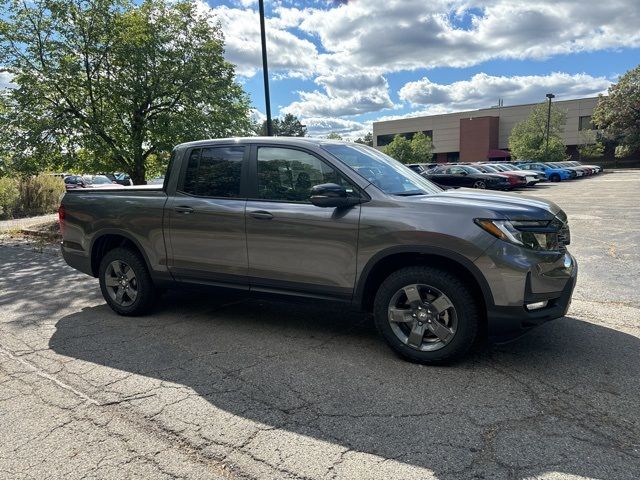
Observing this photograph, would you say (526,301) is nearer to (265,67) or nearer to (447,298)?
(447,298)

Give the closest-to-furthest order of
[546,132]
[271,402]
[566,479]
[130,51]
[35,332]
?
[566,479]
[271,402]
[35,332]
[130,51]
[546,132]

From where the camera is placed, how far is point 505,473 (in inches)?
99.4

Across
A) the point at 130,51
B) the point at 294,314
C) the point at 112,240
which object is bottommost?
the point at 294,314

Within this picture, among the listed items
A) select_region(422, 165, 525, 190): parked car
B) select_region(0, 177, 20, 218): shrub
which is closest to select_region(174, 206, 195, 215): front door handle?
select_region(0, 177, 20, 218): shrub

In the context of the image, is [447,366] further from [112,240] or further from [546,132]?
[546,132]

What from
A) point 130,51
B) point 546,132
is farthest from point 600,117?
point 130,51

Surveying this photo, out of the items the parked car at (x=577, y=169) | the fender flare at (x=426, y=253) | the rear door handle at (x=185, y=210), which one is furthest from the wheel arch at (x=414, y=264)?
the parked car at (x=577, y=169)

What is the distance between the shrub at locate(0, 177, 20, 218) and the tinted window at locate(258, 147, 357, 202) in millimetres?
15662

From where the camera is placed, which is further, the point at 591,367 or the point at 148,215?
the point at 148,215

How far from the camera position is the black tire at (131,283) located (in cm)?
524

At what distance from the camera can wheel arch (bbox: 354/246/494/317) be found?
362cm

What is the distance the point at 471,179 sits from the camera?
984 inches

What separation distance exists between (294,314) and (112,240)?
227 centimetres

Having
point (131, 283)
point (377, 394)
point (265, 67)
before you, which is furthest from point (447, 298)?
point (265, 67)
